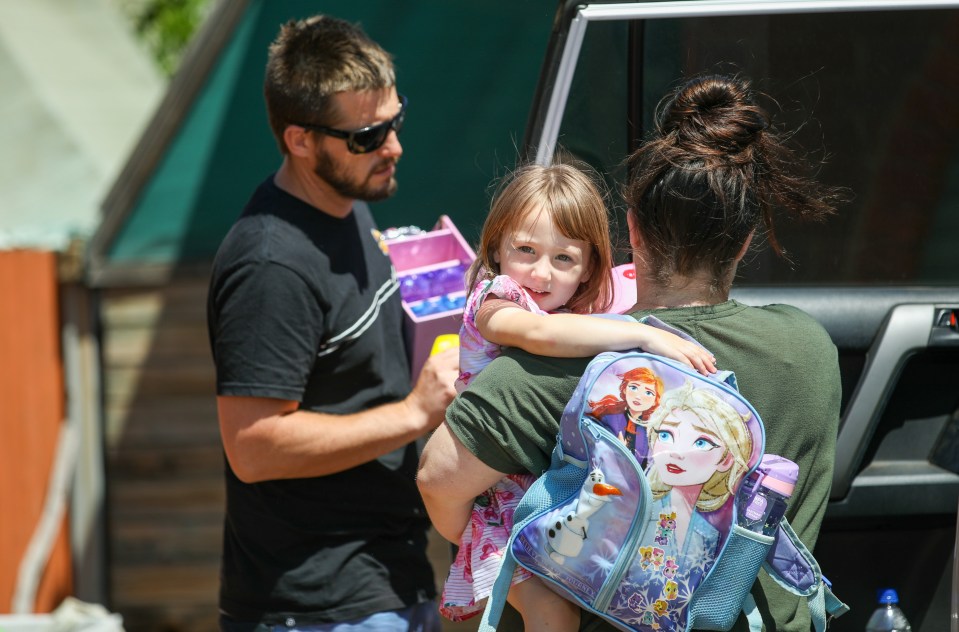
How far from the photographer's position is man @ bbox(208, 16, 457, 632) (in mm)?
2346

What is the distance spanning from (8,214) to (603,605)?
5863mm

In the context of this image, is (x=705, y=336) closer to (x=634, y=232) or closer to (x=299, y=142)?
(x=634, y=232)

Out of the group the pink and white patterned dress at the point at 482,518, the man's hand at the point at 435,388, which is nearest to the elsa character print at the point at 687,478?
the pink and white patterned dress at the point at 482,518

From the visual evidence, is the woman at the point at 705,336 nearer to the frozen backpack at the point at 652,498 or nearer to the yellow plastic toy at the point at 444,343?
the frozen backpack at the point at 652,498

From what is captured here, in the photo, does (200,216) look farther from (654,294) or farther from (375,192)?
(654,294)

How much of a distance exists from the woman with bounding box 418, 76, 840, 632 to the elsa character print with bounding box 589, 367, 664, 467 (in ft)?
0.33

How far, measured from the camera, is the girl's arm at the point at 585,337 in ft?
5.32

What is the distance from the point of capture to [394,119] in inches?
103

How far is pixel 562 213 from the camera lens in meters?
1.92

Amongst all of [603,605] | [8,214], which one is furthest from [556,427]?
[8,214]

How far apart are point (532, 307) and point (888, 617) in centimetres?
89

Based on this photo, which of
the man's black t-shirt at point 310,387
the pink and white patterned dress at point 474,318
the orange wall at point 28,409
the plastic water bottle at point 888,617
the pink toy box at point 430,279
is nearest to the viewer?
the pink and white patterned dress at point 474,318

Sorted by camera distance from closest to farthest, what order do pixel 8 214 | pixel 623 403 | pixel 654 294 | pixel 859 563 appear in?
pixel 623 403
pixel 654 294
pixel 859 563
pixel 8 214

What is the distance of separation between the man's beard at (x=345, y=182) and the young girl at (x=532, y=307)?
62 centimetres
